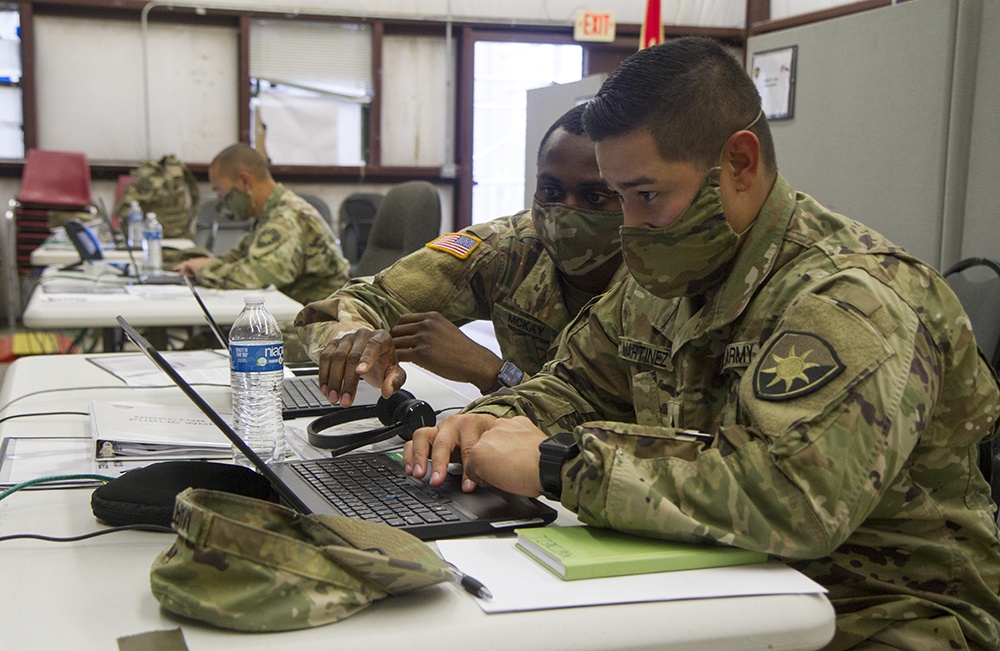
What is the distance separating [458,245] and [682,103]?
37.7 inches

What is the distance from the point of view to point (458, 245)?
2.01 metres

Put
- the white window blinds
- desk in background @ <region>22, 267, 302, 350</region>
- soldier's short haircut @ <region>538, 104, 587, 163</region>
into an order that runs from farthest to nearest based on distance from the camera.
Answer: the white window blinds < desk in background @ <region>22, 267, 302, 350</region> < soldier's short haircut @ <region>538, 104, 587, 163</region>

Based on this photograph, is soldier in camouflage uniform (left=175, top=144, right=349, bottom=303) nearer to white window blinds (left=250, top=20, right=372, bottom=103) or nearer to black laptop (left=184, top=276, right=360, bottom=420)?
black laptop (left=184, top=276, right=360, bottom=420)

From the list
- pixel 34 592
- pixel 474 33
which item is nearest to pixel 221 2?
pixel 474 33

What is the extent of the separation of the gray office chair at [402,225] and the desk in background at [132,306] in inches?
19.7

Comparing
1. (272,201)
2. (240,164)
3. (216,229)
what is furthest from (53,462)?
(216,229)

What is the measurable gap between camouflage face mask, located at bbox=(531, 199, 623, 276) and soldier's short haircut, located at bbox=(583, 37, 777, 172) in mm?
476

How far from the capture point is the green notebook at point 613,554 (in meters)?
0.85

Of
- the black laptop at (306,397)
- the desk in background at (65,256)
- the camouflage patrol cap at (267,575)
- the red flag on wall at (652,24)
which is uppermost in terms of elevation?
the red flag on wall at (652,24)

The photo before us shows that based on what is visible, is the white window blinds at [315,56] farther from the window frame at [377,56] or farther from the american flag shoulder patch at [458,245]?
the american flag shoulder patch at [458,245]

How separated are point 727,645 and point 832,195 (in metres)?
→ 2.29

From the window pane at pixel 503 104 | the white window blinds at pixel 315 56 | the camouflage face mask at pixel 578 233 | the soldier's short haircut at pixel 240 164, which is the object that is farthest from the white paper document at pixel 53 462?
the window pane at pixel 503 104

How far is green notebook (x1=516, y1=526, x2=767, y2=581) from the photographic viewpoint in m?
0.85

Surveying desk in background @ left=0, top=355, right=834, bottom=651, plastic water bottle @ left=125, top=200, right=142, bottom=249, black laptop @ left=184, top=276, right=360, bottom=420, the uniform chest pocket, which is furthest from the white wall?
plastic water bottle @ left=125, top=200, right=142, bottom=249
